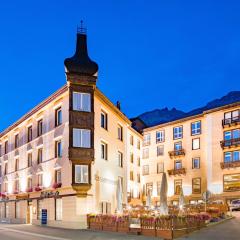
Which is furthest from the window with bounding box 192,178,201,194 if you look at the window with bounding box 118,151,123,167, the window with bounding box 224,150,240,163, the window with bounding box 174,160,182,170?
the window with bounding box 118,151,123,167

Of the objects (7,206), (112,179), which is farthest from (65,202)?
(7,206)

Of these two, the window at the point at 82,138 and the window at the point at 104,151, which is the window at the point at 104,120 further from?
the window at the point at 82,138

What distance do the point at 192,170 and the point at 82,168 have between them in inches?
1157

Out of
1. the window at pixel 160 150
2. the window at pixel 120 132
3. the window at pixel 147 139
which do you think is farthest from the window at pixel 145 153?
the window at pixel 120 132

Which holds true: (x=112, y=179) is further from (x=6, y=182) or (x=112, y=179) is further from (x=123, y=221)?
(x=6, y=182)

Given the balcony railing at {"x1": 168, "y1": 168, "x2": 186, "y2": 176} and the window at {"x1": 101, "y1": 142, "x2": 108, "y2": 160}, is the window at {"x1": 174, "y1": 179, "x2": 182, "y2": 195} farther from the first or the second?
the window at {"x1": 101, "y1": 142, "x2": 108, "y2": 160}

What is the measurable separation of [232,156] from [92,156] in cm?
2769

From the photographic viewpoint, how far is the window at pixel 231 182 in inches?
2224

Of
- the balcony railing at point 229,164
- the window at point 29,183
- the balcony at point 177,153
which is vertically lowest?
the window at point 29,183

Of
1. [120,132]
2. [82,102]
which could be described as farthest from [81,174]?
[120,132]

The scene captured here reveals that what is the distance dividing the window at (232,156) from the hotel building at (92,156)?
0.47 ft

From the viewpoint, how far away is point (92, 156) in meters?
37.7

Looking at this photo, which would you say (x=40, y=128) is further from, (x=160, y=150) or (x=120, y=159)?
(x=160, y=150)

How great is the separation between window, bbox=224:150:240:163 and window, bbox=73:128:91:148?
A: 27746mm
